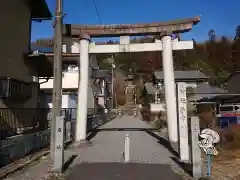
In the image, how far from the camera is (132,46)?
13.0 metres

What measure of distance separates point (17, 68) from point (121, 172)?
955 cm

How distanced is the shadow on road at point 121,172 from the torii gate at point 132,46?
170 inches

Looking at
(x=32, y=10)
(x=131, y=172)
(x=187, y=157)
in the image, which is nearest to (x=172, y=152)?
(x=187, y=157)

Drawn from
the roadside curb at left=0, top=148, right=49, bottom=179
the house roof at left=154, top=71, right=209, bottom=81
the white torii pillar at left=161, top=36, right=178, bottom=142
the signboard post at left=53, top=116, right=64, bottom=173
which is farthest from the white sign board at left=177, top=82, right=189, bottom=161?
the house roof at left=154, top=71, right=209, bottom=81

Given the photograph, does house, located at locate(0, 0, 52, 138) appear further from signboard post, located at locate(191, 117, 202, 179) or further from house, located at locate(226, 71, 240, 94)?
house, located at locate(226, 71, 240, 94)

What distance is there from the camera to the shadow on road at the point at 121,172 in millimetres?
6754

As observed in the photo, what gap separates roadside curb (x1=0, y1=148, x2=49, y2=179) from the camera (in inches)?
271

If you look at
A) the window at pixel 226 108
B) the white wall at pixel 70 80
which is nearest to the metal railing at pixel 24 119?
the white wall at pixel 70 80

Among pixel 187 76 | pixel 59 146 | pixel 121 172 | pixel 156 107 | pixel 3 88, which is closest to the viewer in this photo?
pixel 121 172

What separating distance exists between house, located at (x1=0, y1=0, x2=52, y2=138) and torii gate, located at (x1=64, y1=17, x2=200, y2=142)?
95.6 inches

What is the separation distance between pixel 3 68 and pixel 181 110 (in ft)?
29.4

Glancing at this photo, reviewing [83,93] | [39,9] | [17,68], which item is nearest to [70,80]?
[39,9]

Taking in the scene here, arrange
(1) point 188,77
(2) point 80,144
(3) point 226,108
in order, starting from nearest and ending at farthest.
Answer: (2) point 80,144, (3) point 226,108, (1) point 188,77

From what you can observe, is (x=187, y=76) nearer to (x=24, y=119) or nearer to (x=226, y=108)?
(x=226, y=108)
